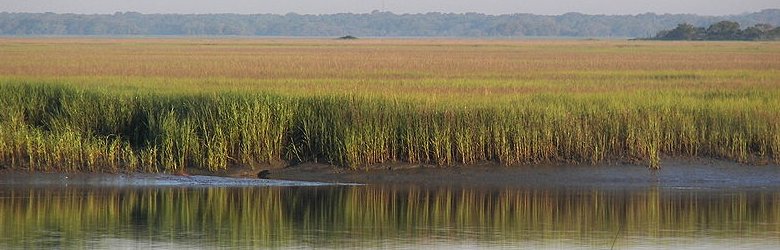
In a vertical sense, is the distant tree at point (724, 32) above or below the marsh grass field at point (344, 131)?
below

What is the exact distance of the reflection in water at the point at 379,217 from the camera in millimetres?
11320

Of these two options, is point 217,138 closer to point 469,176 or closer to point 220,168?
point 220,168

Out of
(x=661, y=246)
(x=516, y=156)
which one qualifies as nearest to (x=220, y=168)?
(x=516, y=156)

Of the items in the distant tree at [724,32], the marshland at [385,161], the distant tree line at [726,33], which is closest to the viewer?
the marshland at [385,161]

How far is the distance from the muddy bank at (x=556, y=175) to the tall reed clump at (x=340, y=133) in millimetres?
146

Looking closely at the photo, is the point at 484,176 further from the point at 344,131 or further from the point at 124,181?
the point at 124,181

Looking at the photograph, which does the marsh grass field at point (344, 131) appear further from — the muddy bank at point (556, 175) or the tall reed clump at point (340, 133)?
the muddy bank at point (556, 175)

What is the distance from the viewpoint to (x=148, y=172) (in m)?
15.6

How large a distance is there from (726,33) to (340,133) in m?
96.7

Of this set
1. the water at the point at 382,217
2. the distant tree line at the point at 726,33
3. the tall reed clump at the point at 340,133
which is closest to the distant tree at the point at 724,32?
the distant tree line at the point at 726,33

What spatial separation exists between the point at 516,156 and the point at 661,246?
5.13 meters

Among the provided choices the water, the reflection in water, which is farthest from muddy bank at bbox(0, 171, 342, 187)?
the reflection in water

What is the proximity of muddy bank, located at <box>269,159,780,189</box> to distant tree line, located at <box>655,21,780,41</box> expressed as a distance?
89.0 metres

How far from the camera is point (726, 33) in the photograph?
108500mm
